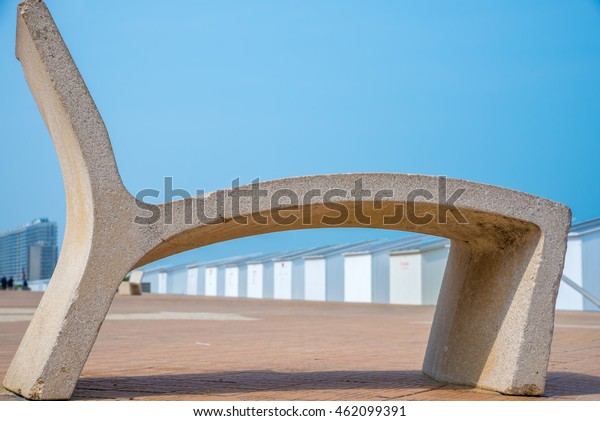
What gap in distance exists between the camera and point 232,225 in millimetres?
5105

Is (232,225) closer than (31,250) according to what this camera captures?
Yes

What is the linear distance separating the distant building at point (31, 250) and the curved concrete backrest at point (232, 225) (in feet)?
230

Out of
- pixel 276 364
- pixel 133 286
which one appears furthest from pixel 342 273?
pixel 276 364

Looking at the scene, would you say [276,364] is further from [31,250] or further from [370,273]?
[31,250]

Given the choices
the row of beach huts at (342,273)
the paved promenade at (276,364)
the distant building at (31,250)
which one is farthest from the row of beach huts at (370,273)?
the distant building at (31,250)

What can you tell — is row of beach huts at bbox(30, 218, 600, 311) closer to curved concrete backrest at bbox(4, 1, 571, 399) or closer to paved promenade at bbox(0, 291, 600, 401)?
paved promenade at bbox(0, 291, 600, 401)

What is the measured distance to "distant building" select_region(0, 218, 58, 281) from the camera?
97312mm

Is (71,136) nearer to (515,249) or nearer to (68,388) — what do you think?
(68,388)

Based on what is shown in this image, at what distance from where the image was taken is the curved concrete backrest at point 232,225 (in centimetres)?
480

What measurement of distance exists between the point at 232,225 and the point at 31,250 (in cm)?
10027

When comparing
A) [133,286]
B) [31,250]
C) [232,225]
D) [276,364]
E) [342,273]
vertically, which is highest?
[31,250]

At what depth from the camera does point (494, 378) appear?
215 inches

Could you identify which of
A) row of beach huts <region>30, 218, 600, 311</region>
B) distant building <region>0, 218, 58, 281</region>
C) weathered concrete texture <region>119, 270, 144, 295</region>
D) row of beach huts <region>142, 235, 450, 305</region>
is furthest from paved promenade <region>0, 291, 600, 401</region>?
distant building <region>0, 218, 58, 281</region>

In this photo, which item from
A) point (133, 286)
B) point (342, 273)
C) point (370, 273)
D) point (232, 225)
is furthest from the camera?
point (133, 286)
